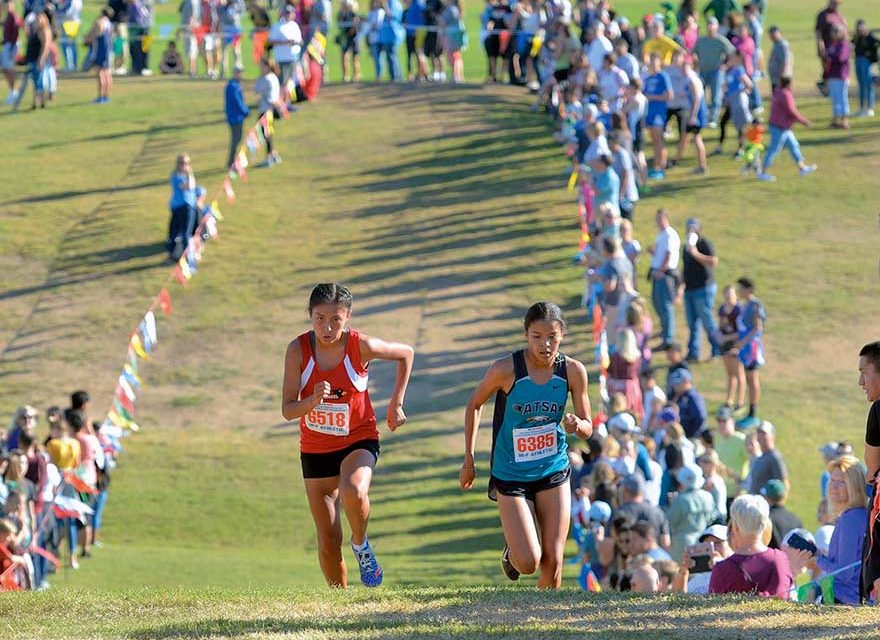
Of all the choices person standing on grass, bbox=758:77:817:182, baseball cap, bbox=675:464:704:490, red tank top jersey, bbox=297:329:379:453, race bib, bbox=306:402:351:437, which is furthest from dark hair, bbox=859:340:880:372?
person standing on grass, bbox=758:77:817:182

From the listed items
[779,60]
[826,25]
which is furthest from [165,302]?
[826,25]

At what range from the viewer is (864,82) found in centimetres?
2784

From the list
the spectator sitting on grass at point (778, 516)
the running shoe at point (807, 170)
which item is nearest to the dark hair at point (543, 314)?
the spectator sitting on grass at point (778, 516)

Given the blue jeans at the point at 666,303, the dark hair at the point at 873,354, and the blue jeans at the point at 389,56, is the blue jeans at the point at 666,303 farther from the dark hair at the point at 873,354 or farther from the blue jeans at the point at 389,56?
the blue jeans at the point at 389,56

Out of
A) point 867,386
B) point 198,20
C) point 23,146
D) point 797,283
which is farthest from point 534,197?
point 867,386

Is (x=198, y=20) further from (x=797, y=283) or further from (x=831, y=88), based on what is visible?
(x=797, y=283)

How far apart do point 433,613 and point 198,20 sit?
2694 cm

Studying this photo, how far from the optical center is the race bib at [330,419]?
918 cm

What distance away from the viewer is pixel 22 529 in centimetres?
1376

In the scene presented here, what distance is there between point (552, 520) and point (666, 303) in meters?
10.5

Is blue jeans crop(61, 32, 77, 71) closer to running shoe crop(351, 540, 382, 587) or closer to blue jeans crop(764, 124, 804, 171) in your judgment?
blue jeans crop(764, 124, 804, 171)

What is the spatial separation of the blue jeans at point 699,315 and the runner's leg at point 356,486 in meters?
10.3

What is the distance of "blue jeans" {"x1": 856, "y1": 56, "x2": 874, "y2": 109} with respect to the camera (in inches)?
1085

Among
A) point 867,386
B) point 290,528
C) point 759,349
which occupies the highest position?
point 867,386
